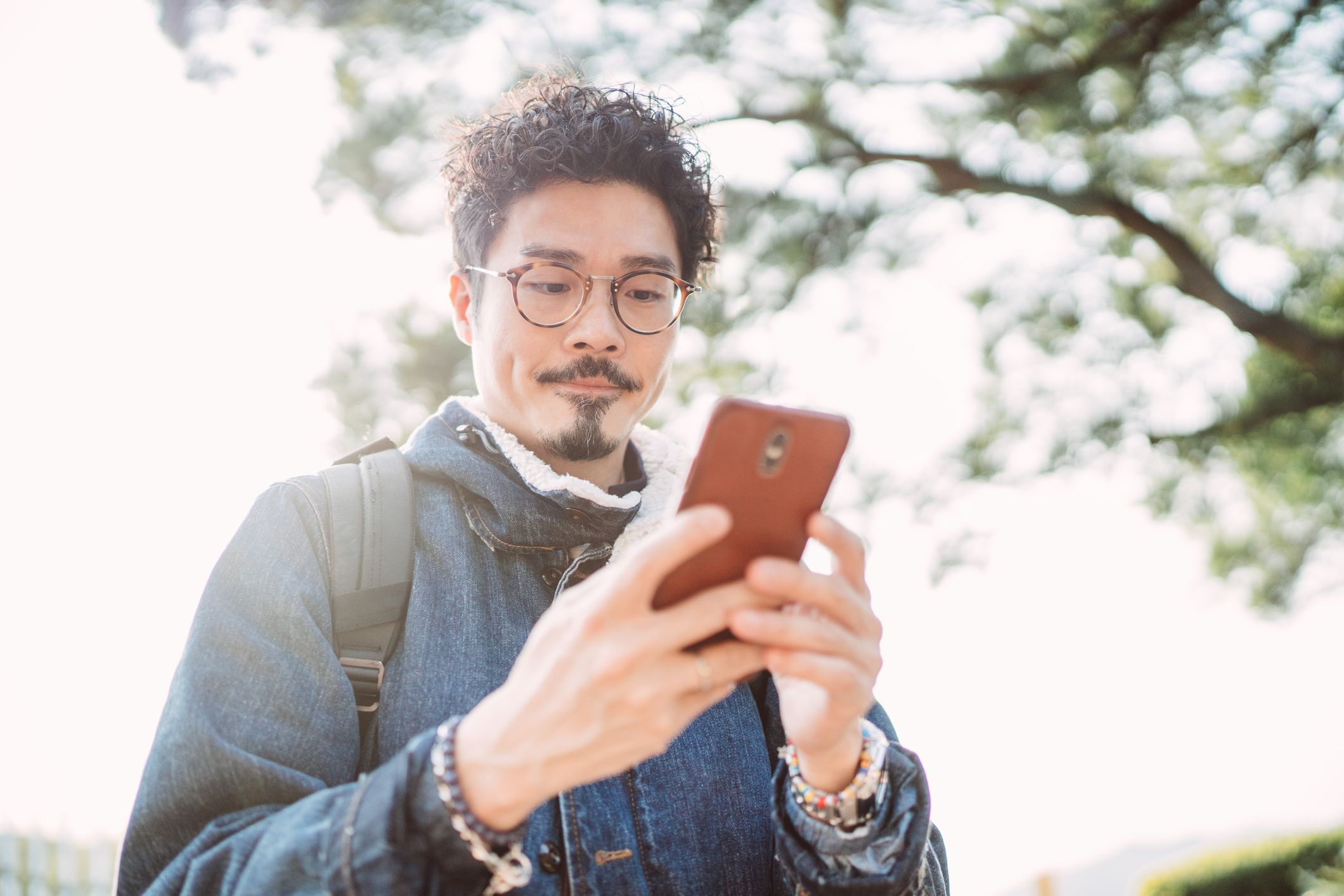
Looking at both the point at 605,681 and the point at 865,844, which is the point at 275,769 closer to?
the point at 605,681

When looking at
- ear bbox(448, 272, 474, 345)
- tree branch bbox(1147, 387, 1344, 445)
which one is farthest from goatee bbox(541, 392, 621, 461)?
tree branch bbox(1147, 387, 1344, 445)

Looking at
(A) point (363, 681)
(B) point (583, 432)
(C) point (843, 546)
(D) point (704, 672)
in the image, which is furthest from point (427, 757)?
(B) point (583, 432)

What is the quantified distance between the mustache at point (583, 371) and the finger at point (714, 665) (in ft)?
2.85

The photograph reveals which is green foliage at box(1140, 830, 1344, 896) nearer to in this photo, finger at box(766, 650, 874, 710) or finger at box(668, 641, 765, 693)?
→ finger at box(766, 650, 874, 710)

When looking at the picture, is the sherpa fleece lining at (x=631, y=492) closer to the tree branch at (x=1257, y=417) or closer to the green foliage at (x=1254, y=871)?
the tree branch at (x=1257, y=417)

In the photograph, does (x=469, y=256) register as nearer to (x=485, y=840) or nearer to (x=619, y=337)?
(x=619, y=337)

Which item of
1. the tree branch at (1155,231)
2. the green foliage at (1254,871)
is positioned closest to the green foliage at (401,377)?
the tree branch at (1155,231)

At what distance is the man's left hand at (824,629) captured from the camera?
1.07 metres

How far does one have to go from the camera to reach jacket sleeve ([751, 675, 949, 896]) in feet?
4.46

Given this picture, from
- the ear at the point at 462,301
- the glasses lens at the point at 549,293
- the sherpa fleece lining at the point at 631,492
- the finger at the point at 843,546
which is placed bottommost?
the finger at the point at 843,546

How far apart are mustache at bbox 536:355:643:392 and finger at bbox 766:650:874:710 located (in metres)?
0.85

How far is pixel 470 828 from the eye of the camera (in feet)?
3.49

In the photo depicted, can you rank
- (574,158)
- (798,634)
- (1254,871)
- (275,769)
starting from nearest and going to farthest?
(798,634), (275,769), (574,158), (1254,871)

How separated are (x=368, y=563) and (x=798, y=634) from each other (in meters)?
0.81
